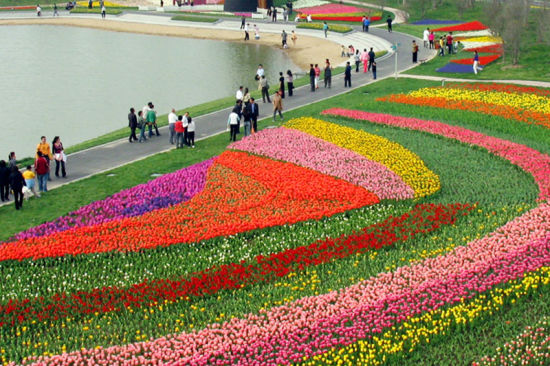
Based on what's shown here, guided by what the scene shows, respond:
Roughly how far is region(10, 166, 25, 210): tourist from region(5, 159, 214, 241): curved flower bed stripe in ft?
5.96

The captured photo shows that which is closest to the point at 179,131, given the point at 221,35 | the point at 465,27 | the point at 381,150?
the point at 381,150

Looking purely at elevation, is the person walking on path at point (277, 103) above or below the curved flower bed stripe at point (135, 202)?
above

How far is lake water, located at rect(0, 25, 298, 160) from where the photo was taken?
128 ft

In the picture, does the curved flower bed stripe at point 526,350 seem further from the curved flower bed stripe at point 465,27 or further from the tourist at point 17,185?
the curved flower bed stripe at point 465,27

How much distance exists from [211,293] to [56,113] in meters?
27.0

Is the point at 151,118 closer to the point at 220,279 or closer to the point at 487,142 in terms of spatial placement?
the point at 487,142

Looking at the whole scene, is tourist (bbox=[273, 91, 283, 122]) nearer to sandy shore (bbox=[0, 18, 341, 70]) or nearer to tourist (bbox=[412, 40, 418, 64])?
tourist (bbox=[412, 40, 418, 64])

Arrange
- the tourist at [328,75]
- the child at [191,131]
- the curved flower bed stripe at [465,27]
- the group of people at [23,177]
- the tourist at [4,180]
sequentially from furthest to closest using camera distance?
the curved flower bed stripe at [465,27], the tourist at [328,75], the child at [191,131], the tourist at [4,180], the group of people at [23,177]

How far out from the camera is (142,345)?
14.6m

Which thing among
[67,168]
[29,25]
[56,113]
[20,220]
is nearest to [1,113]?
[56,113]

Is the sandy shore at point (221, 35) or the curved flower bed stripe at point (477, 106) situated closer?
the curved flower bed stripe at point (477, 106)

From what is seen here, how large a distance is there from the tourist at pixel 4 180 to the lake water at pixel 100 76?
9.57m

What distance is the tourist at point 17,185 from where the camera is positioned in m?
22.6

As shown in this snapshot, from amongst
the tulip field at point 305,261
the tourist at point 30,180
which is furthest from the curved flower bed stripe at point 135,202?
the tourist at point 30,180
